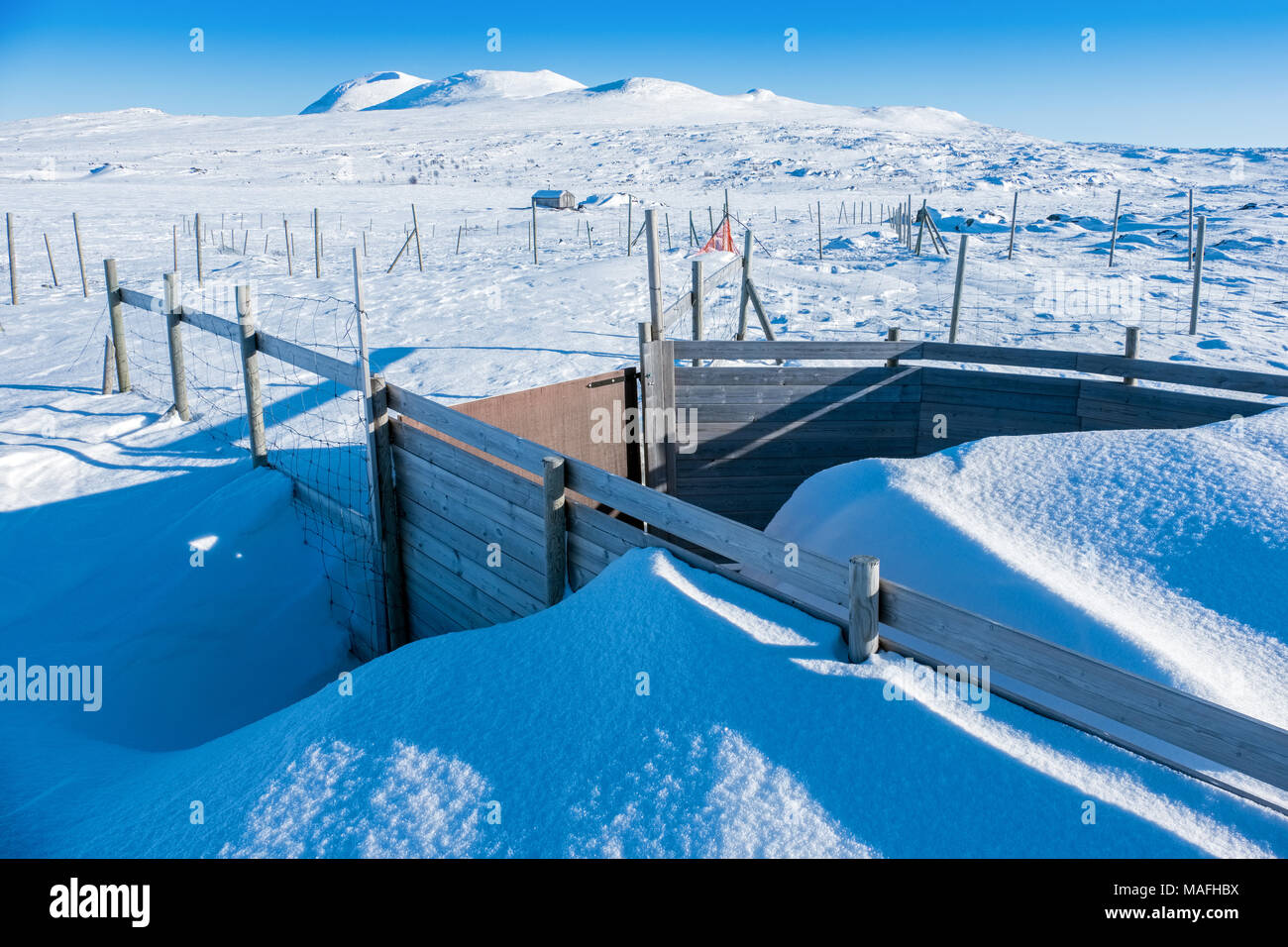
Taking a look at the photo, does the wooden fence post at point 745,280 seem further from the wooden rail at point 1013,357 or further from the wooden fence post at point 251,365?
the wooden fence post at point 251,365

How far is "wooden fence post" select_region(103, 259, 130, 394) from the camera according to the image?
10.7 m

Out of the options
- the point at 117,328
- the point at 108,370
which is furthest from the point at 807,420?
the point at 108,370

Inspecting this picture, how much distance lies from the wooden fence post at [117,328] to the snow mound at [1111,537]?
8875 millimetres

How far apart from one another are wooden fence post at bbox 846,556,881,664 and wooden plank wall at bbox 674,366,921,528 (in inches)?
180

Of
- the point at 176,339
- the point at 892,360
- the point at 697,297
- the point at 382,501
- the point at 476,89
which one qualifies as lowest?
the point at 382,501

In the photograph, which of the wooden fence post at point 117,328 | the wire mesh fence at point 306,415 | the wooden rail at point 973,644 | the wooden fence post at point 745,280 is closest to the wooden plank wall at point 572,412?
the wire mesh fence at point 306,415

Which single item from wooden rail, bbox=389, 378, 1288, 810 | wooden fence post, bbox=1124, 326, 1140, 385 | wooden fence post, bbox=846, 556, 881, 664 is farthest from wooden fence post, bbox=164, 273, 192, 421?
wooden fence post, bbox=1124, 326, 1140, 385

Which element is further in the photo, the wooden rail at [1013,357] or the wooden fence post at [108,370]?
the wooden fence post at [108,370]

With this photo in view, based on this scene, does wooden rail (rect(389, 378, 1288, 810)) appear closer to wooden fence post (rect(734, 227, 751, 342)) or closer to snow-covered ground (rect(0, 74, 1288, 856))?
snow-covered ground (rect(0, 74, 1288, 856))

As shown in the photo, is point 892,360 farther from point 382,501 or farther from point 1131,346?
point 382,501

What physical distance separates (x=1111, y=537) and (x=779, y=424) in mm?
3496

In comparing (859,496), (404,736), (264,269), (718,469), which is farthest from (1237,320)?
(264,269)

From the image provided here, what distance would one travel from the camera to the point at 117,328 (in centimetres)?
1085

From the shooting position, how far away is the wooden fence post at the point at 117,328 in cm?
1070
